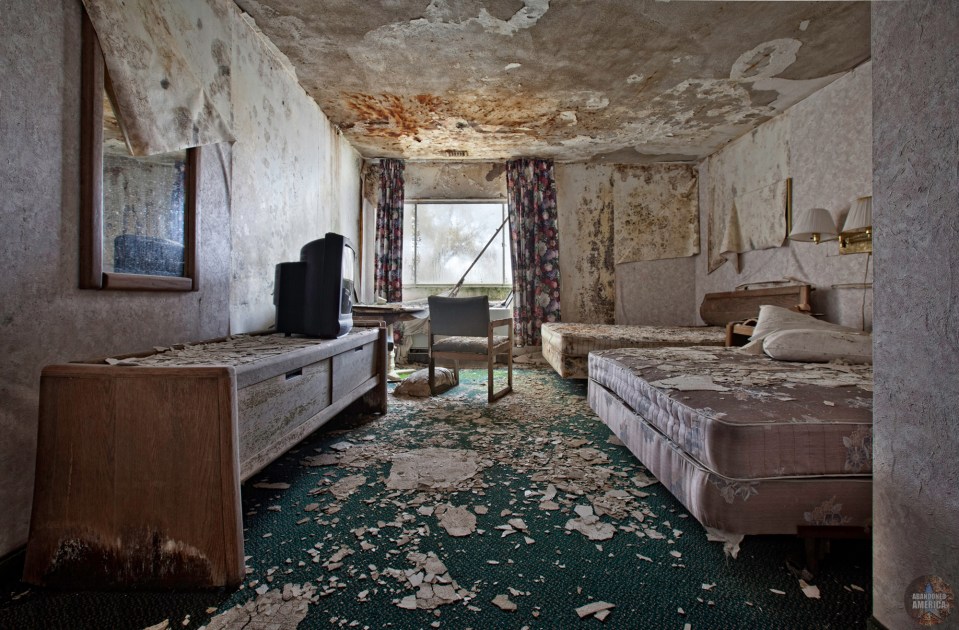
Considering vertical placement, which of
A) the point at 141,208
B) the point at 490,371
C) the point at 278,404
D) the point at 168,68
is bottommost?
the point at 490,371

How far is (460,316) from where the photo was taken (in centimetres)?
345

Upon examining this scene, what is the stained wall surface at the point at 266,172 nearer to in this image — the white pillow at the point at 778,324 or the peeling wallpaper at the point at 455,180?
the peeling wallpaper at the point at 455,180

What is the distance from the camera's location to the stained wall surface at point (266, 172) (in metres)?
2.57

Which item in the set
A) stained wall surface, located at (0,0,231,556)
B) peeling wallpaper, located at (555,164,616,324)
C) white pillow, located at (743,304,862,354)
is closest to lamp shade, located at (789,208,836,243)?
white pillow, located at (743,304,862,354)

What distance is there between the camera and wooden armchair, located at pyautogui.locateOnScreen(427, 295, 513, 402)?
3383mm

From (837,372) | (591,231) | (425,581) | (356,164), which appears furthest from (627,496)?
(356,164)

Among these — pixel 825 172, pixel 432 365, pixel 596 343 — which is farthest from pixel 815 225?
pixel 432 365

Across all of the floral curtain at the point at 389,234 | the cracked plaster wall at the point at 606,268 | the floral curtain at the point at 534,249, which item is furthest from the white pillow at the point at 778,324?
the floral curtain at the point at 389,234

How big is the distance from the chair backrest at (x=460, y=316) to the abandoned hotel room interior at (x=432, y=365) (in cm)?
2

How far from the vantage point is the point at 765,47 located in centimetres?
295

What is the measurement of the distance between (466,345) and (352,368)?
1.21 metres

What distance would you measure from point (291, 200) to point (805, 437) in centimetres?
342

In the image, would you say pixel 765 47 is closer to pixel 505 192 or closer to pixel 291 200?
pixel 505 192

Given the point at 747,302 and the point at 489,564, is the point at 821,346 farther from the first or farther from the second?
the point at 747,302
